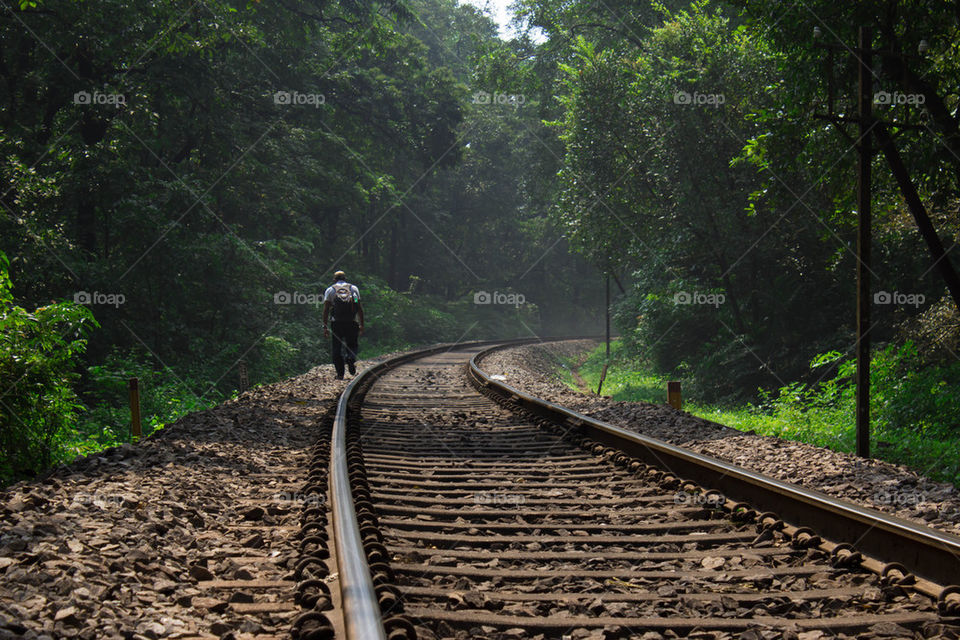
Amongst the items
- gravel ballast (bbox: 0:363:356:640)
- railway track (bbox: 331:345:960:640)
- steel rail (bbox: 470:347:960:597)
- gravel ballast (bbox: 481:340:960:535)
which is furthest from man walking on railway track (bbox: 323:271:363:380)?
steel rail (bbox: 470:347:960:597)

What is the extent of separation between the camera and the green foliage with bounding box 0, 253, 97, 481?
6.17 meters

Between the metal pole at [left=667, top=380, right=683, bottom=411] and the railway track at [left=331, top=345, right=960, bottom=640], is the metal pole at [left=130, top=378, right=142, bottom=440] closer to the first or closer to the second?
the railway track at [left=331, top=345, right=960, bottom=640]

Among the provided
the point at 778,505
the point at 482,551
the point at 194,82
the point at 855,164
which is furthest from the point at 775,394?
the point at 194,82

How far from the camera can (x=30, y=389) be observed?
6.45 metres

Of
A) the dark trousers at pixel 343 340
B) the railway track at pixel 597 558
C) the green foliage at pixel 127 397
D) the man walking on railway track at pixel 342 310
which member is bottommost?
the green foliage at pixel 127 397

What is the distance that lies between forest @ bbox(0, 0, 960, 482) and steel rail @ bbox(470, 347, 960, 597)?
3.04 metres

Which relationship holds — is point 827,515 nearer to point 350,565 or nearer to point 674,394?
point 350,565

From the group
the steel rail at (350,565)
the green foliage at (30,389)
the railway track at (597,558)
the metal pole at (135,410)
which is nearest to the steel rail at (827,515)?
the railway track at (597,558)

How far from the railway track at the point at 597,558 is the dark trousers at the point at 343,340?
23.6 feet

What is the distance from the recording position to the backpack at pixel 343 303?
13.2m

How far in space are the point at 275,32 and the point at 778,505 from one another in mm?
22253

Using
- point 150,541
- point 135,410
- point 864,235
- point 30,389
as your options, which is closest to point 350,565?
point 150,541

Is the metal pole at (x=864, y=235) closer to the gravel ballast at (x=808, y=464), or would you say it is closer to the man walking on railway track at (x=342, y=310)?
the gravel ballast at (x=808, y=464)

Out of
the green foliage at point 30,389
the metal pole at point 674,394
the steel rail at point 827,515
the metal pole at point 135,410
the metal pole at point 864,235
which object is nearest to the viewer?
the steel rail at point 827,515
